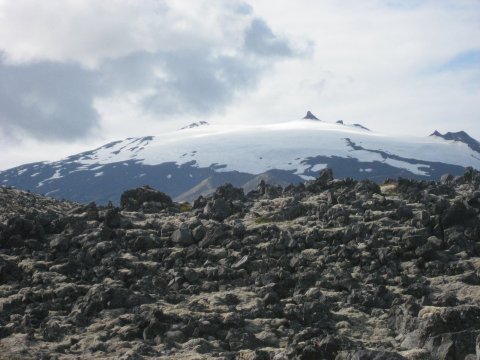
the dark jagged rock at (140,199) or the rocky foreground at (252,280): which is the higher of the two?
the dark jagged rock at (140,199)

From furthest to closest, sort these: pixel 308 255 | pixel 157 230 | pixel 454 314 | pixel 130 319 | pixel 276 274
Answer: pixel 157 230 < pixel 308 255 < pixel 276 274 < pixel 130 319 < pixel 454 314

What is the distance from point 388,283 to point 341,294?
321cm

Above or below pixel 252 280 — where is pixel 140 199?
above

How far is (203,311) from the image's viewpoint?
33.9 m

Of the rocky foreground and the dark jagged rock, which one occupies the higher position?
the dark jagged rock

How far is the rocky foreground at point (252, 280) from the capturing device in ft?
94.5

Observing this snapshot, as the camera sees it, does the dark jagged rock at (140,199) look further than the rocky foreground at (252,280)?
Yes

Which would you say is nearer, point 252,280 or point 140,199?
point 252,280

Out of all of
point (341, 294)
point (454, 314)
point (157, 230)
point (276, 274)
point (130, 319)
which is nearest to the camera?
point (454, 314)

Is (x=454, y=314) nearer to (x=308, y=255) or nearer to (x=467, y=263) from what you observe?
(x=467, y=263)

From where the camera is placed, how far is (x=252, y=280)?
3888 centimetres

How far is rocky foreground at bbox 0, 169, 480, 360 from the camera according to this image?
1134 inches

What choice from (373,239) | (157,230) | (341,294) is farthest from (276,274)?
(157,230)

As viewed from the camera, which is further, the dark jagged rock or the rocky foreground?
the dark jagged rock
